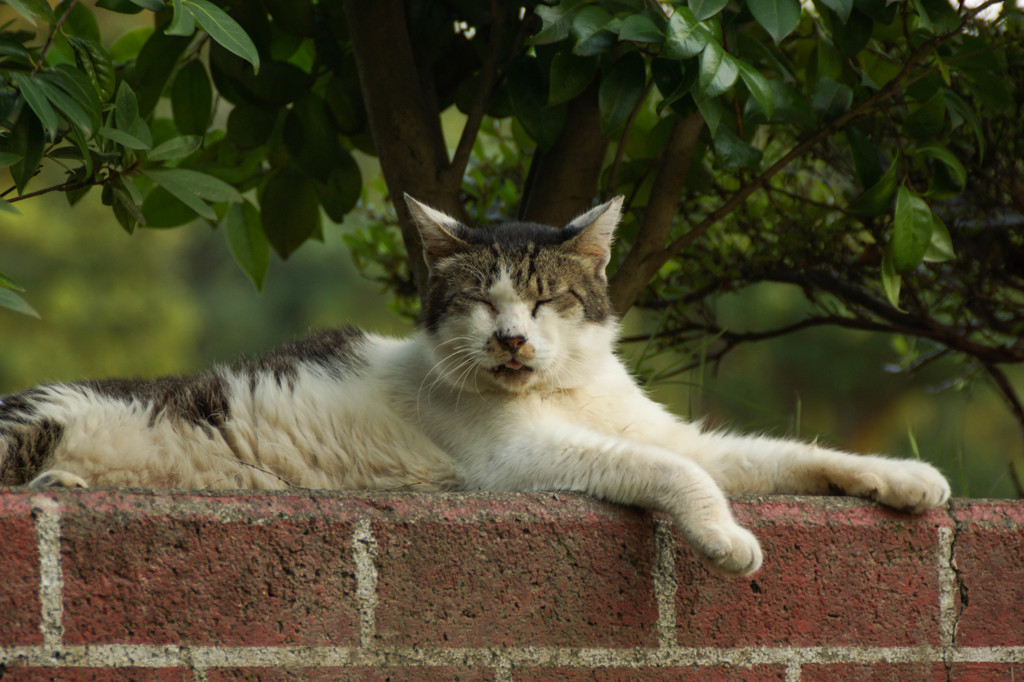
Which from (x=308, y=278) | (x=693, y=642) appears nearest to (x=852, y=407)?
(x=308, y=278)

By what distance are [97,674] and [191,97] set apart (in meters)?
1.40

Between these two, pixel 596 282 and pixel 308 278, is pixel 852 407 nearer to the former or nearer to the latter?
pixel 308 278

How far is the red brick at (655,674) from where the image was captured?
1.36 m

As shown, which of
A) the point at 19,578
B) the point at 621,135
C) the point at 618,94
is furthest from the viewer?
the point at 621,135

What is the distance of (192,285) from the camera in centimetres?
1391

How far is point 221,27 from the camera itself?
1.37 metres

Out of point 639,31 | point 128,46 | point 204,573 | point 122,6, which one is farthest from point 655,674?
point 128,46

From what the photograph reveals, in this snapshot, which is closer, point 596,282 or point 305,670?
point 305,670

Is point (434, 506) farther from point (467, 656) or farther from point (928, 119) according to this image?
point (928, 119)

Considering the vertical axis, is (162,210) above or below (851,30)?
below

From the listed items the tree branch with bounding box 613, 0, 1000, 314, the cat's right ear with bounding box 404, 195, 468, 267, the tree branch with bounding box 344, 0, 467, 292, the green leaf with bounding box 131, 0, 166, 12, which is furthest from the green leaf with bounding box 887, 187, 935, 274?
the green leaf with bounding box 131, 0, 166, 12

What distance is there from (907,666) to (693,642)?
0.37 m

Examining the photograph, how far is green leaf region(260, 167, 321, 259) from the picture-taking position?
2.31m

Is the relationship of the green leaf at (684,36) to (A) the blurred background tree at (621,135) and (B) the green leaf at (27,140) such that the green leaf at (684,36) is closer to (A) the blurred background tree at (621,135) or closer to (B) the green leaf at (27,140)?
(A) the blurred background tree at (621,135)
